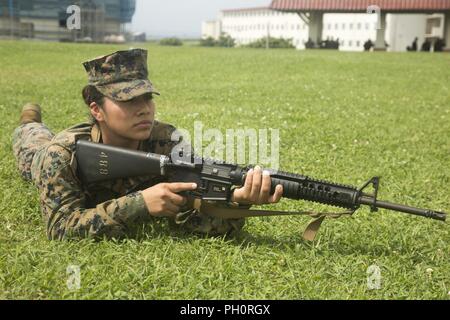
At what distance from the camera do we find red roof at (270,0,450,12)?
51169 mm

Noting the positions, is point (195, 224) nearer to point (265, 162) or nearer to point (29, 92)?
point (265, 162)

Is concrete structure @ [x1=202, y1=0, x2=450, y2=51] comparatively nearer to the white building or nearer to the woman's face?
the white building

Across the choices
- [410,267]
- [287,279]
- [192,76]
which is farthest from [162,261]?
[192,76]

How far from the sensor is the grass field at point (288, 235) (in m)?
3.32

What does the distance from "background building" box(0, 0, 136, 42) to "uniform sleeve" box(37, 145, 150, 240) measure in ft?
133

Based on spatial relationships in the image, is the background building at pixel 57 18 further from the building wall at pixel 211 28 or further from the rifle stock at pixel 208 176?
the building wall at pixel 211 28

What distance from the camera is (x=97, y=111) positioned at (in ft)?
12.7

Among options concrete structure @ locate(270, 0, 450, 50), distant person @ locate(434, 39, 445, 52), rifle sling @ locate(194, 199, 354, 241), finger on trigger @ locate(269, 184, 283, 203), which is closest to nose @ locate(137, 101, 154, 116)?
rifle sling @ locate(194, 199, 354, 241)

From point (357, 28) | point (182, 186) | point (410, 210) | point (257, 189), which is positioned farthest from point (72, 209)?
point (357, 28)

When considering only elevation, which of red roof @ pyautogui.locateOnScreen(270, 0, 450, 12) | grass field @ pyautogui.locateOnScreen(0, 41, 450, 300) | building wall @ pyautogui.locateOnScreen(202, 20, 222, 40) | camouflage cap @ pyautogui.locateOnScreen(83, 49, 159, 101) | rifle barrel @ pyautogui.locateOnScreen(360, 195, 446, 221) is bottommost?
grass field @ pyautogui.locateOnScreen(0, 41, 450, 300)

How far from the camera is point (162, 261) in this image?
3570 mm

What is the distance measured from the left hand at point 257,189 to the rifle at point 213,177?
49 millimetres

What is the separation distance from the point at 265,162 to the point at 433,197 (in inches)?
82.8

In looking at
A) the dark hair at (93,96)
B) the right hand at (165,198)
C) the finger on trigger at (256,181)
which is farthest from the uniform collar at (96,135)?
the finger on trigger at (256,181)
